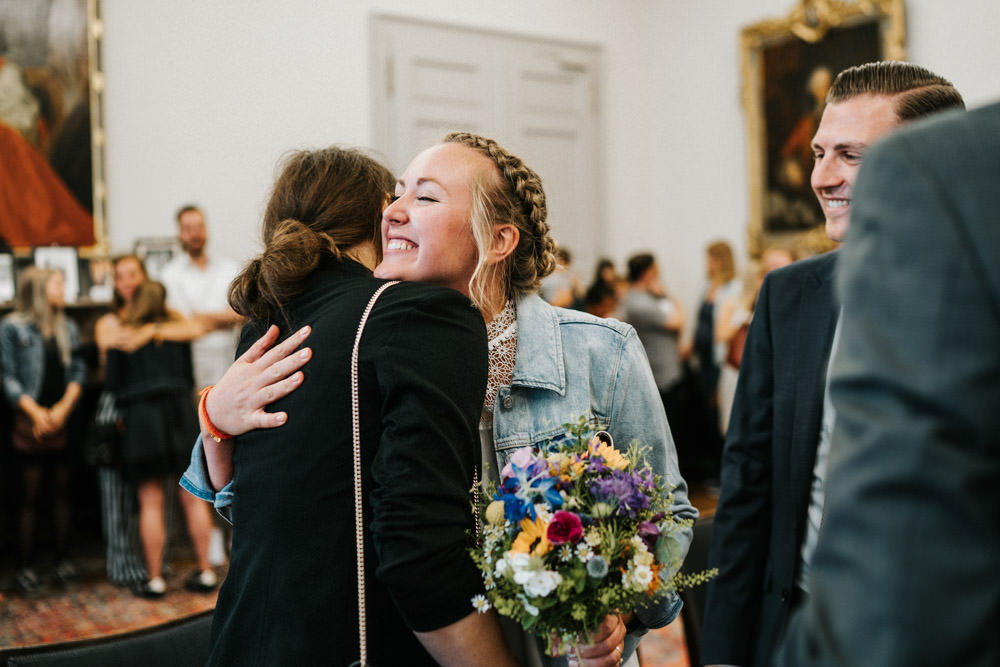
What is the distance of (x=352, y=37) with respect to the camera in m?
7.64

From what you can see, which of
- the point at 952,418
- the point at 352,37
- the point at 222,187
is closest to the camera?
the point at 952,418

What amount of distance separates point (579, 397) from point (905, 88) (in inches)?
35.3

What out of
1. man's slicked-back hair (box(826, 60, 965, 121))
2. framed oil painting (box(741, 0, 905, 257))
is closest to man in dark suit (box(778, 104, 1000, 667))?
man's slicked-back hair (box(826, 60, 965, 121))

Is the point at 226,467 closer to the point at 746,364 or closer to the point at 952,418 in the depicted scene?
the point at 746,364

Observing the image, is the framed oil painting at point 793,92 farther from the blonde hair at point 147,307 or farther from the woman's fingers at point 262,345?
the woman's fingers at point 262,345

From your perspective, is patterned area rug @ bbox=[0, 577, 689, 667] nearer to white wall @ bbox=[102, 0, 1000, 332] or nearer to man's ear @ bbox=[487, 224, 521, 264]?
white wall @ bbox=[102, 0, 1000, 332]

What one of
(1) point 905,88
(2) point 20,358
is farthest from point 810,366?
(2) point 20,358

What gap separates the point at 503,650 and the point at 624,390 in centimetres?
57

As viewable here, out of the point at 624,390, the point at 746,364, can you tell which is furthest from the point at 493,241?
the point at 746,364

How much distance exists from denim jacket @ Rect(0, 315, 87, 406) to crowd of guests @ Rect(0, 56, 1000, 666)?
4.35 metres

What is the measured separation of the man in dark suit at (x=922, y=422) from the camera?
62 cm

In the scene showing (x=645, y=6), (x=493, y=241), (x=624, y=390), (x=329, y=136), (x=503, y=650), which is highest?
(x=645, y=6)

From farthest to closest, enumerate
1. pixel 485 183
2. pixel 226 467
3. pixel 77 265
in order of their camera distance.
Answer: pixel 77 265 → pixel 485 183 → pixel 226 467

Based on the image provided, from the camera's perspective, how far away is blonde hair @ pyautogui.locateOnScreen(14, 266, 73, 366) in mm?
5504
